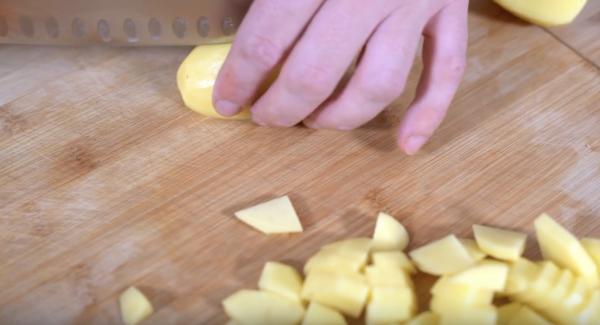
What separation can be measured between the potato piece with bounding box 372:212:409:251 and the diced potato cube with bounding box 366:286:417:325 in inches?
4.8

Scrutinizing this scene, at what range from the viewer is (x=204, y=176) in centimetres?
152

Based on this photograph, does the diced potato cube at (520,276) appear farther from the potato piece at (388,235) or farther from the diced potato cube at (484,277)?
the potato piece at (388,235)

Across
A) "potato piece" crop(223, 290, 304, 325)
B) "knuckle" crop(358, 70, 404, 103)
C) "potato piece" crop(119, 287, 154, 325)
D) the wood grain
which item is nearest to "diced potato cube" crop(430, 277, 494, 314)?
"potato piece" crop(223, 290, 304, 325)

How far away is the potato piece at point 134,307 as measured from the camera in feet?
4.25

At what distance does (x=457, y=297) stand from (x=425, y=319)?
Answer: 64 millimetres

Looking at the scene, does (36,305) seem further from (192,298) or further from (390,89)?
(390,89)

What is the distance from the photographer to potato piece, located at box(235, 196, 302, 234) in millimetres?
1428

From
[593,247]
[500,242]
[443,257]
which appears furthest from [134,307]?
[593,247]

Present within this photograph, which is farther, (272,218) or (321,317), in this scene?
(272,218)

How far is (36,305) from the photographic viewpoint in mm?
1318

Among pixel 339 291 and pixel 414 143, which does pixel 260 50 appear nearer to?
pixel 414 143

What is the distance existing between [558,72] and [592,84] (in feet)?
0.26

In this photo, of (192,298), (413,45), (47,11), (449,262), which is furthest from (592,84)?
(47,11)

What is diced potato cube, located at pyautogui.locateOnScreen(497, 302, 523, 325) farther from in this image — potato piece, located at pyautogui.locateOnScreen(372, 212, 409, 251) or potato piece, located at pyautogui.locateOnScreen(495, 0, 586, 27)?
potato piece, located at pyautogui.locateOnScreen(495, 0, 586, 27)
